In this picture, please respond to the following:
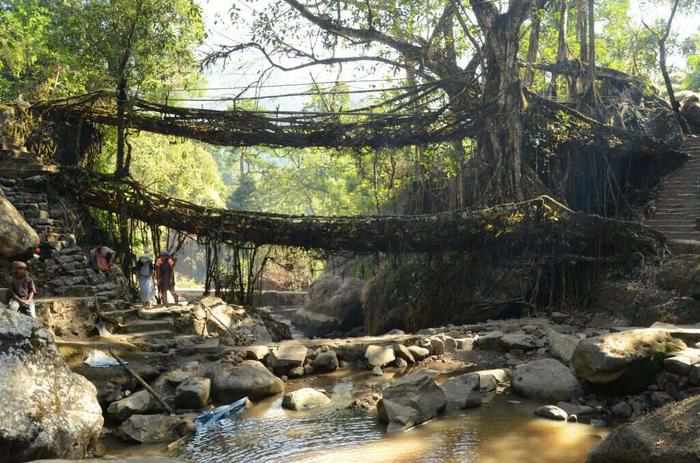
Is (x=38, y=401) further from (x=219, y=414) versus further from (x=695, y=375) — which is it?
(x=695, y=375)

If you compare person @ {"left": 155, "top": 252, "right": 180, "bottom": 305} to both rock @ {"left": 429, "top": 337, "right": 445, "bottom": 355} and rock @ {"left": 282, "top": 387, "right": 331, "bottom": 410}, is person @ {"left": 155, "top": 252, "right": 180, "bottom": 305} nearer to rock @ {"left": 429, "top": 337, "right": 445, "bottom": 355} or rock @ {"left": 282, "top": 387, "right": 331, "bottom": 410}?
rock @ {"left": 282, "top": 387, "right": 331, "bottom": 410}

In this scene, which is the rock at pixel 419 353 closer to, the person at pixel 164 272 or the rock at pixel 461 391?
the rock at pixel 461 391

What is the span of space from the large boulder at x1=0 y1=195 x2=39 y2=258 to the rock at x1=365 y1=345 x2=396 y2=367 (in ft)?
19.1

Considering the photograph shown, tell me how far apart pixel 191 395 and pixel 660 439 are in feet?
18.1

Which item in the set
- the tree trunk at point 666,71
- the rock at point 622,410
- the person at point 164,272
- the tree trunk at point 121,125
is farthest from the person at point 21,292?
the tree trunk at point 666,71

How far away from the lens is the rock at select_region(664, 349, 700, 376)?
6.79 meters

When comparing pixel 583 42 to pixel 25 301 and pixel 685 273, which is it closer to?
pixel 685 273

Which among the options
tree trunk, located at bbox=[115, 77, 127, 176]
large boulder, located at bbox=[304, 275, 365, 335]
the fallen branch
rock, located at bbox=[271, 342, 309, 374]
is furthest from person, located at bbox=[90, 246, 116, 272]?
large boulder, located at bbox=[304, 275, 365, 335]

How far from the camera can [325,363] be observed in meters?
9.97

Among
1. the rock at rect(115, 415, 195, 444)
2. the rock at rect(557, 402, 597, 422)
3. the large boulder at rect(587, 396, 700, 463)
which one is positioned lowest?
the rock at rect(115, 415, 195, 444)

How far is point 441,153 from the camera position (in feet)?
52.2

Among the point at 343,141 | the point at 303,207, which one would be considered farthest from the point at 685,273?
the point at 303,207

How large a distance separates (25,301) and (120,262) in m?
4.49

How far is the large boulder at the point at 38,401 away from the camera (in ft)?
16.0
